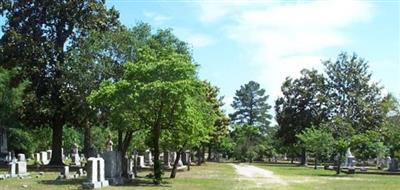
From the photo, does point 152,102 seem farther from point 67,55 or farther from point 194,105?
point 67,55

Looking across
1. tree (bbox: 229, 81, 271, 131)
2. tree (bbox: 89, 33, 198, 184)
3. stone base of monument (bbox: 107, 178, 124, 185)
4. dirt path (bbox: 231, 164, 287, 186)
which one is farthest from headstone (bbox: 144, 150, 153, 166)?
tree (bbox: 229, 81, 271, 131)

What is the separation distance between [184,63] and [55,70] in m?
20.4

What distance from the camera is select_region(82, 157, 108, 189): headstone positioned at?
87.8 ft

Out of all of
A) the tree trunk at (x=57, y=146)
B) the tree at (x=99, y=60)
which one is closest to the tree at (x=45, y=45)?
the tree trunk at (x=57, y=146)

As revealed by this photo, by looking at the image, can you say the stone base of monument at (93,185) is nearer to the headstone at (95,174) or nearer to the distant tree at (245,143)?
the headstone at (95,174)

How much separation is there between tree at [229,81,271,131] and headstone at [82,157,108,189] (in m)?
110

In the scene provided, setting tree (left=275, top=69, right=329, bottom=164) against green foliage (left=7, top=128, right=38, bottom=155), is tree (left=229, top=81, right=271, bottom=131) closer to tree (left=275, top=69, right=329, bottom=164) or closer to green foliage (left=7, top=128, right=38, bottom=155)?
tree (left=275, top=69, right=329, bottom=164)

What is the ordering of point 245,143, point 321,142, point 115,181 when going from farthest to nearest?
1. point 245,143
2. point 321,142
3. point 115,181

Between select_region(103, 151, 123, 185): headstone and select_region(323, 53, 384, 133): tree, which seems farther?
select_region(323, 53, 384, 133): tree

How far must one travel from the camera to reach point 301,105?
87562 mm

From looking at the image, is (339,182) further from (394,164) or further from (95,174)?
(394,164)

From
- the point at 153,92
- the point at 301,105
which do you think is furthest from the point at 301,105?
the point at 153,92

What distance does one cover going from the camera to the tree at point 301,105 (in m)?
85.2

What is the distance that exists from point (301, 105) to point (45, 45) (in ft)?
156
